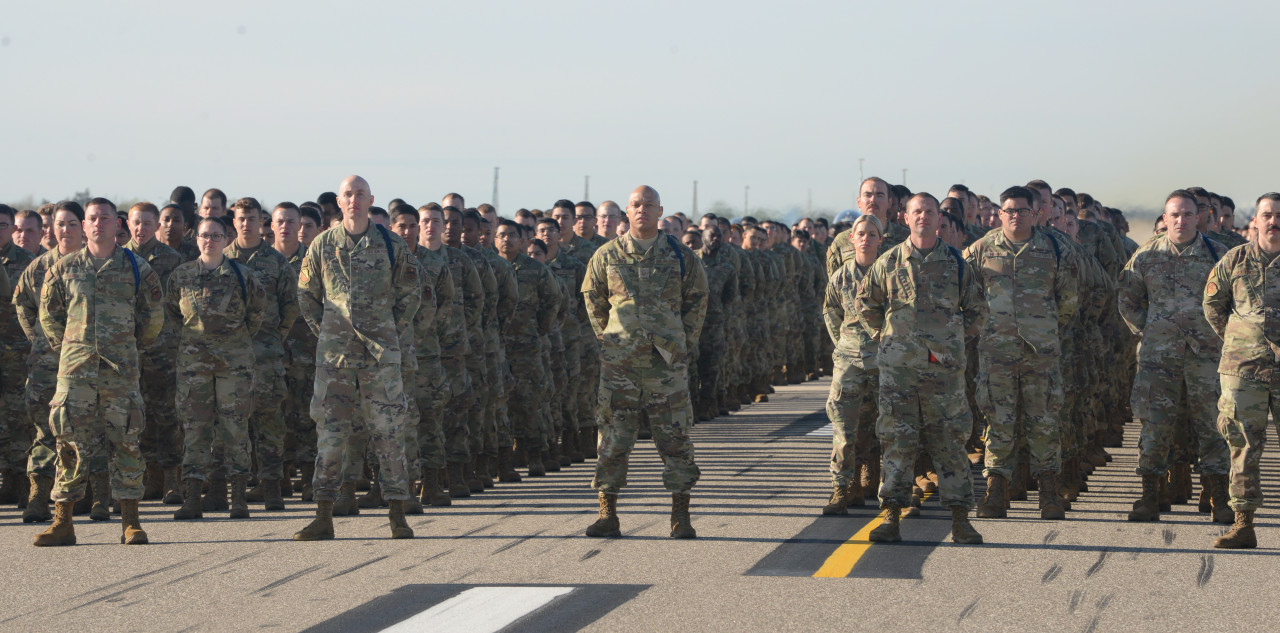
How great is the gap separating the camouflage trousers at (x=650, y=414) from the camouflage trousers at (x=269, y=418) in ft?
10.3

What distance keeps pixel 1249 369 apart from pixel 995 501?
212 centimetres

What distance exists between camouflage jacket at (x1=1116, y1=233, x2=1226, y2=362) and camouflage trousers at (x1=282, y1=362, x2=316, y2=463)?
22.1 ft

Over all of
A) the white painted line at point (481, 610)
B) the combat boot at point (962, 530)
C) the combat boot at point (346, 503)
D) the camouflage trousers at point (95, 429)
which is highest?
the camouflage trousers at point (95, 429)

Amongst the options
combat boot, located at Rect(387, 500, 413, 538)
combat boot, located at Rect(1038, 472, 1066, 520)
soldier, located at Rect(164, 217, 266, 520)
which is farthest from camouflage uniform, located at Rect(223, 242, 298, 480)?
combat boot, located at Rect(1038, 472, 1066, 520)

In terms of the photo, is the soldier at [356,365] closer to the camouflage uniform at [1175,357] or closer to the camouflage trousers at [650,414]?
the camouflage trousers at [650,414]

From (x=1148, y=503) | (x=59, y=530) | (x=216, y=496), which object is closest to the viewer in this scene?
(x=59, y=530)

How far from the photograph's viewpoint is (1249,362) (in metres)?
9.91

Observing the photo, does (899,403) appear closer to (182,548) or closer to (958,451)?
(958,451)

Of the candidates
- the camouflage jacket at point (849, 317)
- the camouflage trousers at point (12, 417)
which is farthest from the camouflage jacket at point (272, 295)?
the camouflage jacket at point (849, 317)

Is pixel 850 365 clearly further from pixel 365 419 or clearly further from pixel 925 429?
pixel 365 419

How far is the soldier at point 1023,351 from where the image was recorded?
11.0 m

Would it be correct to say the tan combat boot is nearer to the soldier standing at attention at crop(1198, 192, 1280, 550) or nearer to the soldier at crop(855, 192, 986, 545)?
the soldier at crop(855, 192, 986, 545)

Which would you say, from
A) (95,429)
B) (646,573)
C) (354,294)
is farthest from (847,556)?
(95,429)

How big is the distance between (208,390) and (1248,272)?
7615 mm
